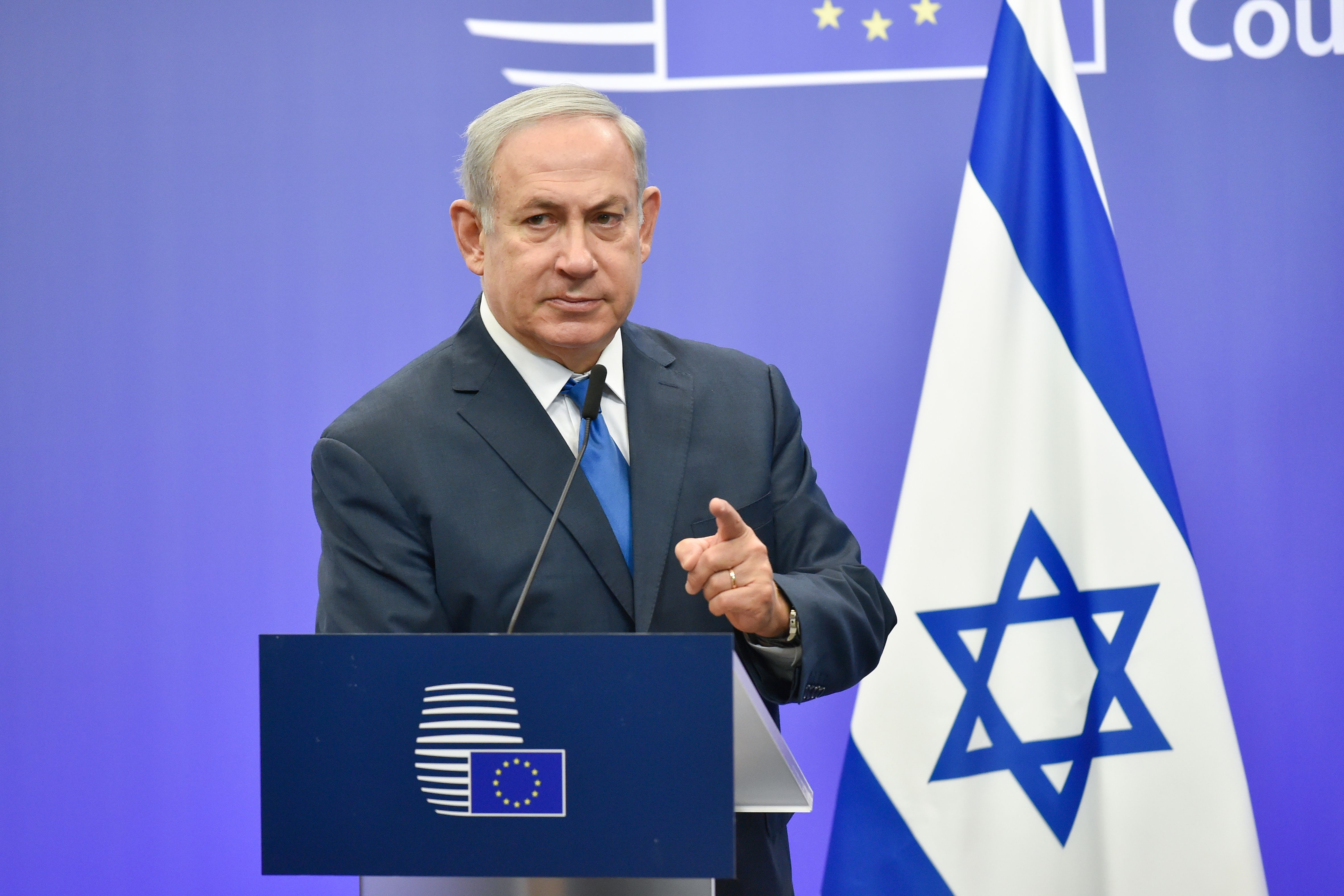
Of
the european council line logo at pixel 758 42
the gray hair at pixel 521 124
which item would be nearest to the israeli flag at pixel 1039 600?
the european council line logo at pixel 758 42

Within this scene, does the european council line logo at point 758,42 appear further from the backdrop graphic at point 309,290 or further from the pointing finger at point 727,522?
the pointing finger at point 727,522

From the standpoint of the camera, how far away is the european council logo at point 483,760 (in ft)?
3.04

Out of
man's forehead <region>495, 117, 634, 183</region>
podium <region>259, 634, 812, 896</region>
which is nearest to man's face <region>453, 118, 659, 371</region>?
man's forehead <region>495, 117, 634, 183</region>

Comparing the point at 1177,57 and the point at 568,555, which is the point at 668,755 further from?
the point at 1177,57

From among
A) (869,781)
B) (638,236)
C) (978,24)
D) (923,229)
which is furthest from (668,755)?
(978,24)

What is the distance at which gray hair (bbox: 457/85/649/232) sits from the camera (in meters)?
1.44

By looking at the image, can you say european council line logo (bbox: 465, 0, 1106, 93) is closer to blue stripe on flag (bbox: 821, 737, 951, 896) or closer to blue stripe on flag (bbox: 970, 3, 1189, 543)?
blue stripe on flag (bbox: 970, 3, 1189, 543)

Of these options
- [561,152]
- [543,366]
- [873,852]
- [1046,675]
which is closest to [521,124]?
[561,152]

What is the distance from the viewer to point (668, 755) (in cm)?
92

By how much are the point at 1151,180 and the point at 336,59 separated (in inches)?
74.7

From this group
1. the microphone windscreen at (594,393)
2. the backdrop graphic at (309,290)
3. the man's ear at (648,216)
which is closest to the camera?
the microphone windscreen at (594,393)

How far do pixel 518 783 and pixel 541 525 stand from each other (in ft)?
1.56

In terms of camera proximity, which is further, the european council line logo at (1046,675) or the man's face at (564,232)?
the european council line logo at (1046,675)

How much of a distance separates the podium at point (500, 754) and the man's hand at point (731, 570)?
182 mm
